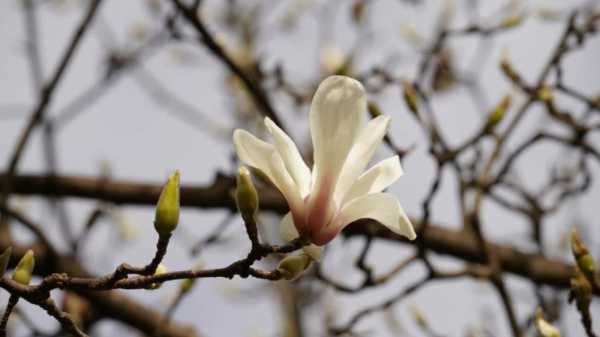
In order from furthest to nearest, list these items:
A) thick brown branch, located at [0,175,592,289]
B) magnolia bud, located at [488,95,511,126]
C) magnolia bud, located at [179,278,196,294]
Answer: thick brown branch, located at [0,175,592,289], magnolia bud, located at [488,95,511,126], magnolia bud, located at [179,278,196,294]

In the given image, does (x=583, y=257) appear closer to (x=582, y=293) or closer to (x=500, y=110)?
(x=582, y=293)

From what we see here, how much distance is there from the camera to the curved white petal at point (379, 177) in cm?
72

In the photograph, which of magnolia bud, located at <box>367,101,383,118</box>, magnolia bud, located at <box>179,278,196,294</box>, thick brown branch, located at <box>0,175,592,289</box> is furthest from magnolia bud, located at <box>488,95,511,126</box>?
magnolia bud, located at <box>179,278,196,294</box>

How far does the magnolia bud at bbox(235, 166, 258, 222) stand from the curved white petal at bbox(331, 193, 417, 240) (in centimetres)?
10

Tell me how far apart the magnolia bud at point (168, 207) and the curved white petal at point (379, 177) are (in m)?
0.19

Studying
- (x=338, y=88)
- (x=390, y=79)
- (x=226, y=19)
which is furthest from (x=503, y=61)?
(x=226, y=19)

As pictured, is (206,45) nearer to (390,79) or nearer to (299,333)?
(390,79)

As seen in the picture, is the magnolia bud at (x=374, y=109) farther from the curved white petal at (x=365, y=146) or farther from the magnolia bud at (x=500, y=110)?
the curved white petal at (x=365, y=146)

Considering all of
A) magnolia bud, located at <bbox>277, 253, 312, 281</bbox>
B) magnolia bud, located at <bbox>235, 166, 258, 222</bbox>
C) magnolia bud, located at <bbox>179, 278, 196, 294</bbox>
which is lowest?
magnolia bud, located at <bbox>179, 278, 196, 294</bbox>

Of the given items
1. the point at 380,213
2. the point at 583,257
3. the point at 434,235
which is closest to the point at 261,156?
the point at 380,213

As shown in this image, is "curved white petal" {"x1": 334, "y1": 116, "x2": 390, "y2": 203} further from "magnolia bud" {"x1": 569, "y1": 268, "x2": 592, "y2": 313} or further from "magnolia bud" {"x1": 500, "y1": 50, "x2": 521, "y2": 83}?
"magnolia bud" {"x1": 500, "y1": 50, "x2": 521, "y2": 83}

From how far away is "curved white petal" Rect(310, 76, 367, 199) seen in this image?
704 mm

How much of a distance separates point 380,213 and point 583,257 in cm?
34

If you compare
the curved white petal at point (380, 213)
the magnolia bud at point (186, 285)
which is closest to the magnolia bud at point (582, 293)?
the curved white petal at point (380, 213)
